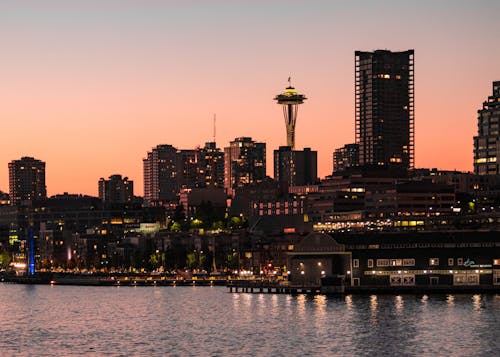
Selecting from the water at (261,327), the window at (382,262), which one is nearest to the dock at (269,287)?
the water at (261,327)

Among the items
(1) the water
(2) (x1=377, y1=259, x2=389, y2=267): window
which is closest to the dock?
(1) the water

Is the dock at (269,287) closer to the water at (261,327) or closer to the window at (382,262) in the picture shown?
the water at (261,327)

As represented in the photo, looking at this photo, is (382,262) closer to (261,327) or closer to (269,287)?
(269,287)

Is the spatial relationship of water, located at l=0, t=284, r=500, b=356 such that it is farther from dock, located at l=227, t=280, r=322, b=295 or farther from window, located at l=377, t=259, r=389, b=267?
window, located at l=377, t=259, r=389, b=267

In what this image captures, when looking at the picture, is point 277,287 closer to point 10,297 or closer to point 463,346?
point 10,297

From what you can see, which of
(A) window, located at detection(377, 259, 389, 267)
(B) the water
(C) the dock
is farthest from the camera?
(C) the dock

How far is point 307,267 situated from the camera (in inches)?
6501

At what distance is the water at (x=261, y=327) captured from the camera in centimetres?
10200

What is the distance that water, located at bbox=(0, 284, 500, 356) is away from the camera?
102000 millimetres

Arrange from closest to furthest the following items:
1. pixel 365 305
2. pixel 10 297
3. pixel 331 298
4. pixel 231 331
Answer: pixel 231 331 < pixel 365 305 < pixel 331 298 < pixel 10 297

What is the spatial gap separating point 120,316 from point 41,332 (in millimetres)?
19241

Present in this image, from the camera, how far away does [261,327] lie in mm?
119188

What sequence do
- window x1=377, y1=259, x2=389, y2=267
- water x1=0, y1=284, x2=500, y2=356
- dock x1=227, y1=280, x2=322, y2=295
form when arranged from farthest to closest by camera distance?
1. dock x1=227, y1=280, x2=322, y2=295
2. window x1=377, y1=259, x2=389, y2=267
3. water x1=0, y1=284, x2=500, y2=356

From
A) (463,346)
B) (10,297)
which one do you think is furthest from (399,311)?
(10,297)
